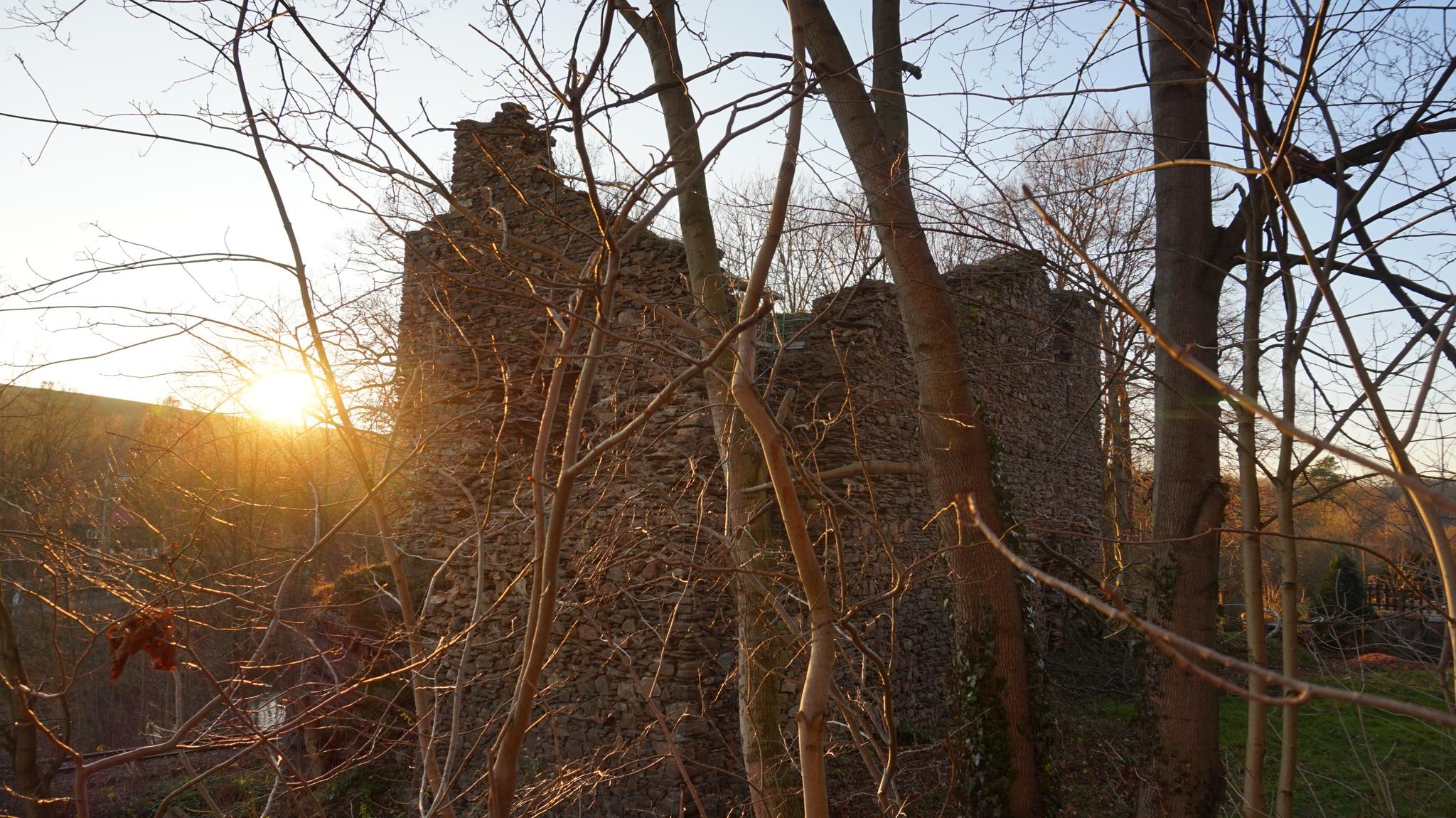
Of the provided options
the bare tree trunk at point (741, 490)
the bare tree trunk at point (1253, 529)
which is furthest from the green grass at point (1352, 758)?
the bare tree trunk at point (741, 490)

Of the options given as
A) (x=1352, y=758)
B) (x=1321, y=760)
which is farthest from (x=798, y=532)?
(x=1352, y=758)

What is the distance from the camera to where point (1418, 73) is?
11.2 ft

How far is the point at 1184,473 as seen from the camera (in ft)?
14.2

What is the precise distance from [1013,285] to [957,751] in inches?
288

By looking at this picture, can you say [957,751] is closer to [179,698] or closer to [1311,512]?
[1311,512]

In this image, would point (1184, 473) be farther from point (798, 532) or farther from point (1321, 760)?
point (1321, 760)

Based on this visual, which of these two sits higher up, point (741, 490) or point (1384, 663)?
point (741, 490)

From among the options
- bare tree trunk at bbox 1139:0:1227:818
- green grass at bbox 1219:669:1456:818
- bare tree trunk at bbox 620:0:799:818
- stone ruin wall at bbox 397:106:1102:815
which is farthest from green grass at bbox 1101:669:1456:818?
bare tree trunk at bbox 620:0:799:818

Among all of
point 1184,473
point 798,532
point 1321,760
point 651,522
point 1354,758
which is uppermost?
point 1184,473

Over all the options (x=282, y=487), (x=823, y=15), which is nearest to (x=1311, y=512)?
(x=823, y=15)

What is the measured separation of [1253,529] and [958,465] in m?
2.04

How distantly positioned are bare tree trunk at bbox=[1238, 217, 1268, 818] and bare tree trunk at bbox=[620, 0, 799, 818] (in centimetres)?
169

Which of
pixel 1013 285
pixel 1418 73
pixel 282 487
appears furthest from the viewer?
pixel 1013 285

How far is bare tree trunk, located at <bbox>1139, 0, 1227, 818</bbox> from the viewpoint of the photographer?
4.28 metres
